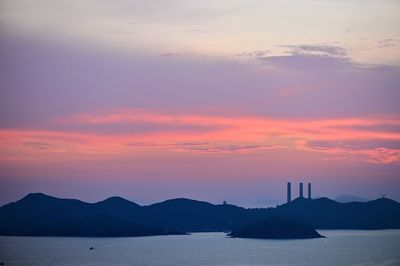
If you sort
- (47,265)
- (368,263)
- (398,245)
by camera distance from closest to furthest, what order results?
(47,265)
(368,263)
(398,245)

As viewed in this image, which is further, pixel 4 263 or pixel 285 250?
pixel 285 250

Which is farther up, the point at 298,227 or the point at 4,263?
the point at 298,227

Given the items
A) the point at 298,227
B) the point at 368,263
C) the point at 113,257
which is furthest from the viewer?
the point at 298,227

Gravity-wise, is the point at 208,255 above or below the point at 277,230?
below

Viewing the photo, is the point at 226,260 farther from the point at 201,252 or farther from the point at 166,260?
the point at 201,252

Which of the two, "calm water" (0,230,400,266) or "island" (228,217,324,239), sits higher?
"island" (228,217,324,239)

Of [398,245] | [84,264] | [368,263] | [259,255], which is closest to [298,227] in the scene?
[398,245]

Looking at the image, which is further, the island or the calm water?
the island

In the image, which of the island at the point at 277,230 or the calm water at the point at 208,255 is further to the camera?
the island at the point at 277,230
